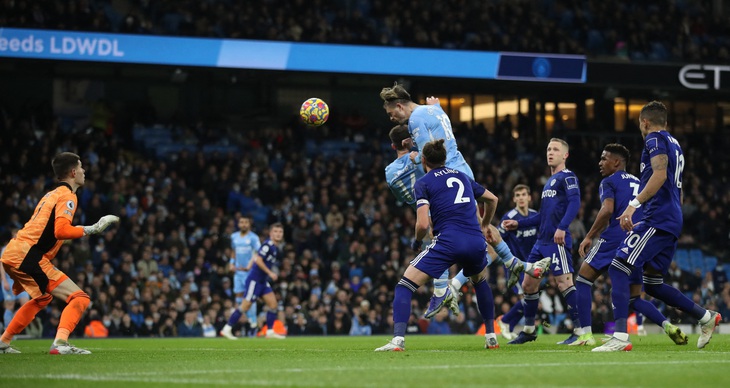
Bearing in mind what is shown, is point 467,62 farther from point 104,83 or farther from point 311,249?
point 104,83

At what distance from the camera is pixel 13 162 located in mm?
25609

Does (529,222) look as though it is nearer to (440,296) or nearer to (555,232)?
(555,232)

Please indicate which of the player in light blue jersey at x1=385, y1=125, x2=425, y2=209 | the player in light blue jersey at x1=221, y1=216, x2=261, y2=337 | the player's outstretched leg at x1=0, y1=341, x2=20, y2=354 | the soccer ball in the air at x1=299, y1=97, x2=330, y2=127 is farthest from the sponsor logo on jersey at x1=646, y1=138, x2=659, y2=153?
the player in light blue jersey at x1=221, y1=216, x2=261, y2=337

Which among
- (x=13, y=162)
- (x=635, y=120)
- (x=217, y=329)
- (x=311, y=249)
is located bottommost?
(x=217, y=329)

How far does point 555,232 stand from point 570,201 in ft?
A: 1.39

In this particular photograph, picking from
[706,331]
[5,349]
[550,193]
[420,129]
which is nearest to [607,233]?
[550,193]

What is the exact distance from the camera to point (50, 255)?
11086mm

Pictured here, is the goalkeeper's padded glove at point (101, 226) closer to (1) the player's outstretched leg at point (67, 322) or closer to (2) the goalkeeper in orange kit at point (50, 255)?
(2) the goalkeeper in orange kit at point (50, 255)

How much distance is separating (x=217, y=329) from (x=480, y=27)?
13.6 m

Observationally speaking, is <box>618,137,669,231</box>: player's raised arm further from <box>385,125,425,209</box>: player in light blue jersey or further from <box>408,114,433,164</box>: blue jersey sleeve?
<box>385,125,425,209</box>: player in light blue jersey

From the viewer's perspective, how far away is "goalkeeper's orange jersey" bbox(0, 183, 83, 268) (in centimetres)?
1076

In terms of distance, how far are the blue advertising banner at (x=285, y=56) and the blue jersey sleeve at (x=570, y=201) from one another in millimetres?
15809

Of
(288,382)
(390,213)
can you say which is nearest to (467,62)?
(390,213)

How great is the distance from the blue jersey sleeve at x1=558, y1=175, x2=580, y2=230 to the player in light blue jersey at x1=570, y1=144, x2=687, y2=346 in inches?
17.5
